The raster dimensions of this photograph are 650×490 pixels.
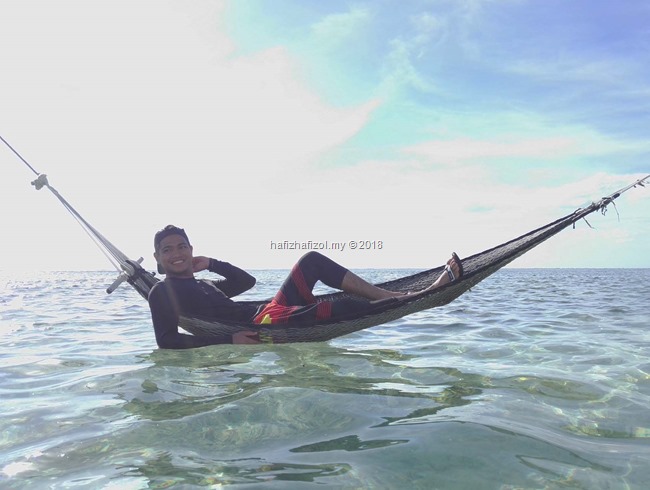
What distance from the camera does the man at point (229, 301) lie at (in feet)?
14.8

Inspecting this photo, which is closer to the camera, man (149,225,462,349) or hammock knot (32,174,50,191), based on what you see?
man (149,225,462,349)

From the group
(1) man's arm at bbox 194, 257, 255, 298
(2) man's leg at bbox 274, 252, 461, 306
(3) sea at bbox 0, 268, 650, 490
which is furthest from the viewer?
(1) man's arm at bbox 194, 257, 255, 298

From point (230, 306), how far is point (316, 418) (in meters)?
2.37

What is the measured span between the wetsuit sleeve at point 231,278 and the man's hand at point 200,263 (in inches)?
3.4

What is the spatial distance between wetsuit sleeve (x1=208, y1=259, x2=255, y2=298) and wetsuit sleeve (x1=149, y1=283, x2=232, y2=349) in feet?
3.36

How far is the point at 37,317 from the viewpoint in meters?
9.55

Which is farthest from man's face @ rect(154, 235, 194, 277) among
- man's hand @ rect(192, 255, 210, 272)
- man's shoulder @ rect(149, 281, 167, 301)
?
man's hand @ rect(192, 255, 210, 272)

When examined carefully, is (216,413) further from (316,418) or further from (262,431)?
(316,418)

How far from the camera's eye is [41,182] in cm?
634

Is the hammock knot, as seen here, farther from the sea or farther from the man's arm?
the man's arm

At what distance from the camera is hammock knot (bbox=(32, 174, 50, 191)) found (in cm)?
633

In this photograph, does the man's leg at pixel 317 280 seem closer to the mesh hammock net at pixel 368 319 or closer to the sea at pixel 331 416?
the mesh hammock net at pixel 368 319

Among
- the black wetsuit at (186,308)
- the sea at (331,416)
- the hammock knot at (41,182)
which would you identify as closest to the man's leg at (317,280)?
the black wetsuit at (186,308)

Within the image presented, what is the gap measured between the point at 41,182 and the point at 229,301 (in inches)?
131
